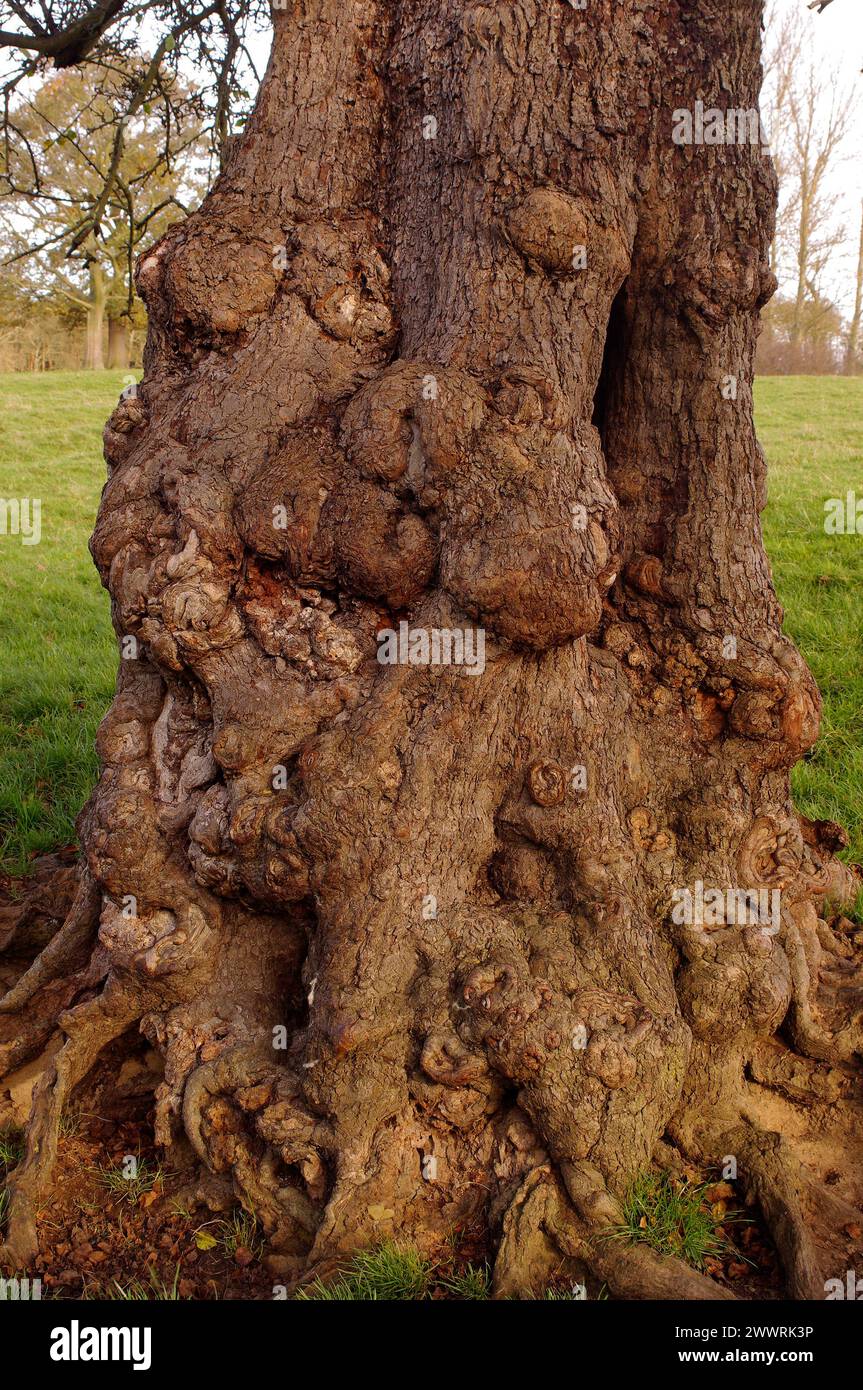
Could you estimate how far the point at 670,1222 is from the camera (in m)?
2.78

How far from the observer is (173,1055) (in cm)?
310

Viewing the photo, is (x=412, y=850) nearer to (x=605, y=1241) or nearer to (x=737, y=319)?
(x=605, y=1241)

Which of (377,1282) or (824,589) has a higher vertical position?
(824,589)

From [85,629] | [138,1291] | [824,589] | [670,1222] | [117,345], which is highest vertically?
[117,345]

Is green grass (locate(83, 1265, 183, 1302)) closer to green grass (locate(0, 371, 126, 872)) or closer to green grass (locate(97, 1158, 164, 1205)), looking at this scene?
green grass (locate(97, 1158, 164, 1205))

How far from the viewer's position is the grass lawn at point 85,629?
17.1 feet

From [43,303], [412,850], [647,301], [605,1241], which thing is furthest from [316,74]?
[43,303]

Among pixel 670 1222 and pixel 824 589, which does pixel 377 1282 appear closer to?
pixel 670 1222

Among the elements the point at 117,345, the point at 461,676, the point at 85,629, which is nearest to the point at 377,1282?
the point at 461,676

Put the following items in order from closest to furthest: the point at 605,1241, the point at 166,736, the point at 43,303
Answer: the point at 605,1241, the point at 166,736, the point at 43,303

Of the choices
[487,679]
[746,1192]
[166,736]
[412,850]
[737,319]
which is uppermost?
[737,319]

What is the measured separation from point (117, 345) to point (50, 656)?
98.5 ft

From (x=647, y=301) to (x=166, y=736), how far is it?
7.14ft

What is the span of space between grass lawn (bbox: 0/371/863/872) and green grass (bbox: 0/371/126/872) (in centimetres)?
1
